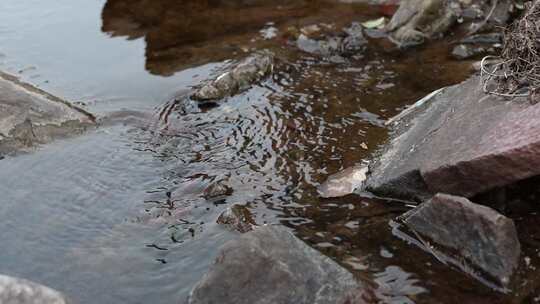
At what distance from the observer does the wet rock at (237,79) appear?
786cm

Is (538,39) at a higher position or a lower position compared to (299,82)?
Result: higher

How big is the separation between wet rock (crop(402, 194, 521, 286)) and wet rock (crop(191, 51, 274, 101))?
159 inches

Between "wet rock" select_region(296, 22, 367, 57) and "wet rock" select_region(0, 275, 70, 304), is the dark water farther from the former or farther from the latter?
"wet rock" select_region(0, 275, 70, 304)

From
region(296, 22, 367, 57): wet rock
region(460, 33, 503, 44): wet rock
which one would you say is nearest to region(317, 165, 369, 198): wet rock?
region(296, 22, 367, 57): wet rock

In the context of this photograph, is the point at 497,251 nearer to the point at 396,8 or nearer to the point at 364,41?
the point at 364,41

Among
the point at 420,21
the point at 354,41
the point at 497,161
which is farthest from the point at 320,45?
the point at 497,161

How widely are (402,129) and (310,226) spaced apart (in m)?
1.90

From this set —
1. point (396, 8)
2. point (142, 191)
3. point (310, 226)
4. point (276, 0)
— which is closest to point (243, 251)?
point (310, 226)

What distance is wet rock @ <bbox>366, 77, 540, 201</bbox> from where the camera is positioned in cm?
421

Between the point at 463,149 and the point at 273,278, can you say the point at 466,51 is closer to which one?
the point at 463,149

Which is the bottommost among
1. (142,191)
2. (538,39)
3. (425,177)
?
(142,191)

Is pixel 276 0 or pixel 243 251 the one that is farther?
pixel 276 0

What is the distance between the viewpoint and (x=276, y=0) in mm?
11719

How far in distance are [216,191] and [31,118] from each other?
112 inches
